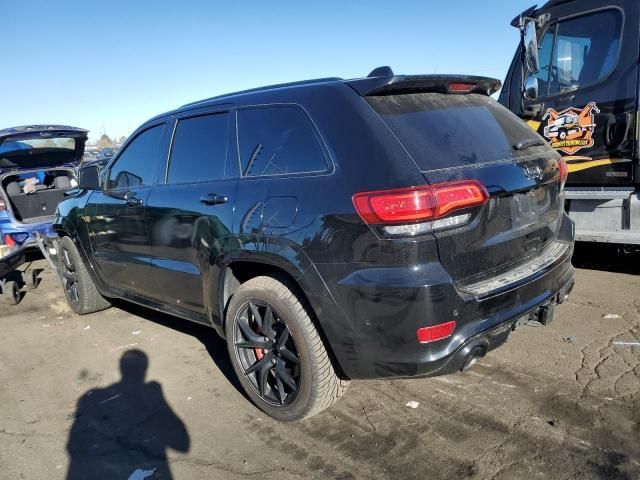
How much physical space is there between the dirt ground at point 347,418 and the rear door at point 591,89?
1408mm

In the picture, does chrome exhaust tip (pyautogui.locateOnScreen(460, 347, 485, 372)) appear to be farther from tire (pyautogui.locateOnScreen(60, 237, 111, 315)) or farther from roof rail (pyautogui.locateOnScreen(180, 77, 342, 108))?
tire (pyautogui.locateOnScreen(60, 237, 111, 315))

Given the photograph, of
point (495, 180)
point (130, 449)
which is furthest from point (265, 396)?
point (495, 180)

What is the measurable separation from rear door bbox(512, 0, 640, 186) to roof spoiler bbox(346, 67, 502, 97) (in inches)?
93.5

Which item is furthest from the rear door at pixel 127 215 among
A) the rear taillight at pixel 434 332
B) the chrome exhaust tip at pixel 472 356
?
the chrome exhaust tip at pixel 472 356

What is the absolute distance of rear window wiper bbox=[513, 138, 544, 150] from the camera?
3110 millimetres

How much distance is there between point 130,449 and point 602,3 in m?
5.51

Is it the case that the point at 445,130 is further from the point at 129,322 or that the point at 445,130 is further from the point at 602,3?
the point at 129,322

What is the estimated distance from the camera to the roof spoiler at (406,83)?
2.81 m

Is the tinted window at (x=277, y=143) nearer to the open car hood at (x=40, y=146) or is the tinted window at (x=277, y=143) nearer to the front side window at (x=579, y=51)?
the front side window at (x=579, y=51)

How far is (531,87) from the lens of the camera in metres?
5.26

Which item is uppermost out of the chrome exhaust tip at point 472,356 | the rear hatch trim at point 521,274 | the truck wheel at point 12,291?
the rear hatch trim at point 521,274

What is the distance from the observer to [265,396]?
322 centimetres

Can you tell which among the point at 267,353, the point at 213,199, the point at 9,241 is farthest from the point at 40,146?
the point at 267,353

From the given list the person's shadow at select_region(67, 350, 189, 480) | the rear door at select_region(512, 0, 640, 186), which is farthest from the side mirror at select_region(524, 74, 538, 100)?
the person's shadow at select_region(67, 350, 189, 480)
